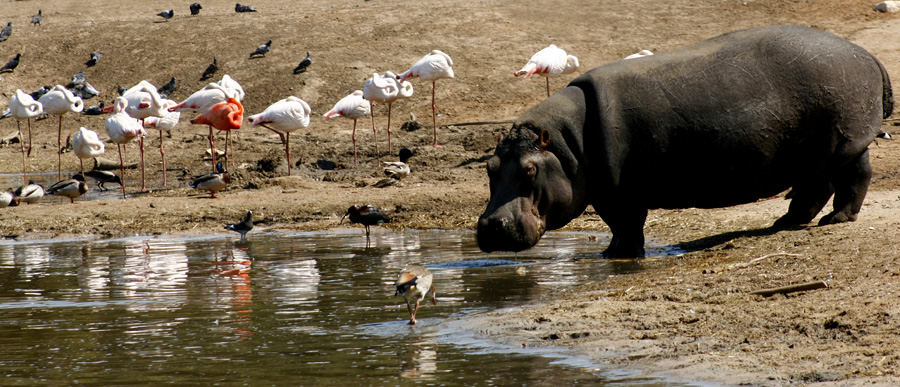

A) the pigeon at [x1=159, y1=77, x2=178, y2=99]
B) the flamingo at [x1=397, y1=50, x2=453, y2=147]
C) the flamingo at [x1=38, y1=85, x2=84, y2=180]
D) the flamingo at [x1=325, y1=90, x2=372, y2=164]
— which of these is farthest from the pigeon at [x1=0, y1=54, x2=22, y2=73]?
the flamingo at [x1=397, y1=50, x2=453, y2=147]

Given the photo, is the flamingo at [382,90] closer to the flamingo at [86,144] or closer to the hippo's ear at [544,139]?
the flamingo at [86,144]

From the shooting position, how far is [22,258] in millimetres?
11062

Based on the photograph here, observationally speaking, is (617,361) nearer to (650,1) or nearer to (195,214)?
(195,214)

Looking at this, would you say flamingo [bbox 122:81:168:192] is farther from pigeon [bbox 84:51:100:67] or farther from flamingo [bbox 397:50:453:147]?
pigeon [bbox 84:51:100:67]

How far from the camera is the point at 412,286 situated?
638 cm

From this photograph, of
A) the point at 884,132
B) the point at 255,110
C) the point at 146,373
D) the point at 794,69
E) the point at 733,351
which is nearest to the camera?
the point at 733,351

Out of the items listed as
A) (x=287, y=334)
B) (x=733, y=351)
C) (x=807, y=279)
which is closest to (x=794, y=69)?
(x=807, y=279)

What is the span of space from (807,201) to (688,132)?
1.74 metres

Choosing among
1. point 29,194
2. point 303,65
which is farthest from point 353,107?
point 29,194

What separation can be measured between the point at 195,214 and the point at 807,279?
354 inches

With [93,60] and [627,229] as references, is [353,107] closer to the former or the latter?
[93,60]

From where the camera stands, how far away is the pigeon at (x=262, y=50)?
24.2 m

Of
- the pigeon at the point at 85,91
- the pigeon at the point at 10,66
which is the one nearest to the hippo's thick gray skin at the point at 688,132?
the pigeon at the point at 85,91

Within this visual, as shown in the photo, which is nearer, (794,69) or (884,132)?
(794,69)
